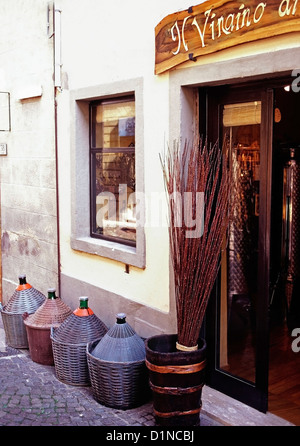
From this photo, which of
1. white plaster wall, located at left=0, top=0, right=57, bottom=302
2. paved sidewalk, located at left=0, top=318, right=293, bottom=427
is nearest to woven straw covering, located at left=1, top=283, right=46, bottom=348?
white plaster wall, located at left=0, top=0, right=57, bottom=302

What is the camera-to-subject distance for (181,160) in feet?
15.6

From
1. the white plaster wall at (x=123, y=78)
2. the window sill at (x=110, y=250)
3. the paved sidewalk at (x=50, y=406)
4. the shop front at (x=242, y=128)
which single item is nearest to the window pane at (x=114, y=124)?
the white plaster wall at (x=123, y=78)

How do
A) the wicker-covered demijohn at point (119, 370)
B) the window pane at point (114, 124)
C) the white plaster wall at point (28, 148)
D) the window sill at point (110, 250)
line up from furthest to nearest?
the white plaster wall at point (28, 148) < the window pane at point (114, 124) < the window sill at point (110, 250) < the wicker-covered demijohn at point (119, 370)

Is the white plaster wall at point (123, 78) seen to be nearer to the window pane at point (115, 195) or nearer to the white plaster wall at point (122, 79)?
the white plaster wall at point (122, 79)

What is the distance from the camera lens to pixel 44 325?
5727 mm

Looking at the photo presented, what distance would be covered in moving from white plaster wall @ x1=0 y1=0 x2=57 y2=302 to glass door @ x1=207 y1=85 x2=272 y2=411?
229 centimetres

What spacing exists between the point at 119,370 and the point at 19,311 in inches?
77.8

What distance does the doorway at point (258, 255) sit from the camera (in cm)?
441

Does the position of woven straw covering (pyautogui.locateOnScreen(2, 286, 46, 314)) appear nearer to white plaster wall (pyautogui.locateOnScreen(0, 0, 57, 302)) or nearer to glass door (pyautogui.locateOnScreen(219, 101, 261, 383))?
white plaster wall (pyautogui.locateOnScreen(0, 0, 57, 302))

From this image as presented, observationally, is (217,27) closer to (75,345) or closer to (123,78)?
(123,78)

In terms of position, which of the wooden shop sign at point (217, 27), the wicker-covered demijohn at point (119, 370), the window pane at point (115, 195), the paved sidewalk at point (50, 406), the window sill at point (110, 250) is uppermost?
the wooden shop sign at point (217, 27)

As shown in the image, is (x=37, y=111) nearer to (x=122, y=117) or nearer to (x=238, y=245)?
(x=122, y=117)

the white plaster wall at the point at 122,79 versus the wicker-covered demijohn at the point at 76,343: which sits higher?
the white plaster wall at the point at 122,79

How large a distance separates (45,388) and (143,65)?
308cm
